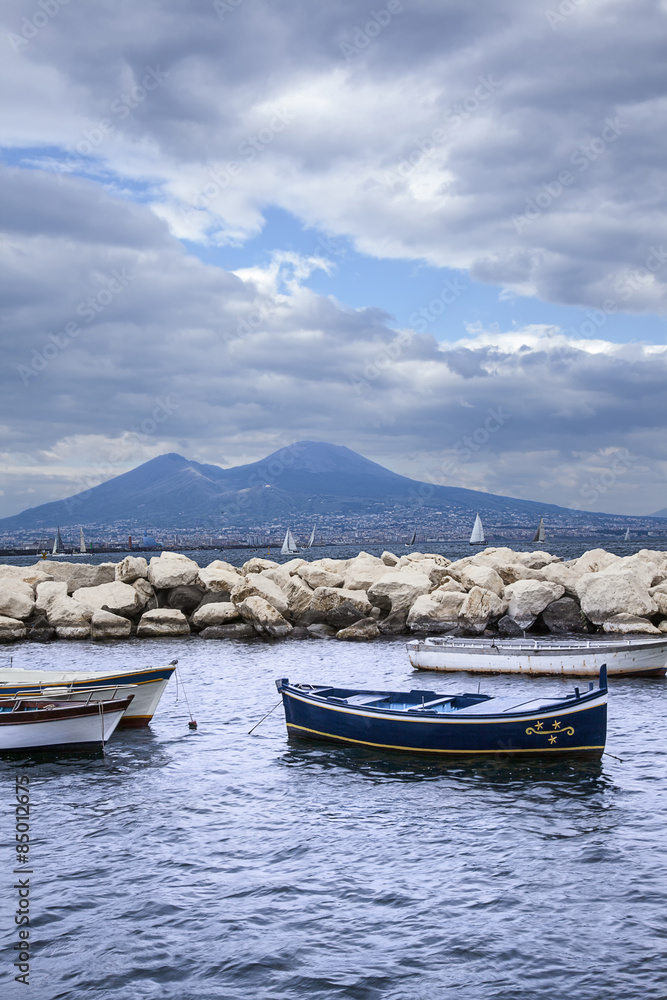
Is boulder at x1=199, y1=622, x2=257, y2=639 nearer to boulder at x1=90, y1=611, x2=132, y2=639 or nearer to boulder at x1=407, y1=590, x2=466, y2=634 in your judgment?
boulder at x1=90, y1=611, x2=132, y2=639

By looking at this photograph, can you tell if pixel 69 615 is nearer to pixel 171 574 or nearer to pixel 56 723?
pixel 171 574

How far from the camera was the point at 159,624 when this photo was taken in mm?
36719

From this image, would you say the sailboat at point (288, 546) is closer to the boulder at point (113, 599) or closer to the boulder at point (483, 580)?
the boulder at point (113, 599)

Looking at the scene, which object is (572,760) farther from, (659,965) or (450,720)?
(659,965)

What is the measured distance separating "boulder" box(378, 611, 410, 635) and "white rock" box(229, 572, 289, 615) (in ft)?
15.1

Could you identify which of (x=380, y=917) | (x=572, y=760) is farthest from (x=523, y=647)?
(x=380, y=917)

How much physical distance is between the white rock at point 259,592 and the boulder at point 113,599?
4.66m

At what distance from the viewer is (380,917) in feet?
33.6

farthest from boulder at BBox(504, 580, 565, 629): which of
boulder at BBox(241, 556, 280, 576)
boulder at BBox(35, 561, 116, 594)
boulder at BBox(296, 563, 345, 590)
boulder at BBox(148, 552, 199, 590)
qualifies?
boulder at BBox(35, 561, 116, 594)

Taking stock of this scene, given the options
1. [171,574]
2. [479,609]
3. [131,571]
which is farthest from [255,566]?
[479,609]

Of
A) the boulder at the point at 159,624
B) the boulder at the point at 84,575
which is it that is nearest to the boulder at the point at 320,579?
the boulder at the point at 159,624

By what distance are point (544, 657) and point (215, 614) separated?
54.4ft

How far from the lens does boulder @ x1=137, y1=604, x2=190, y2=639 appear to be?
3669cm

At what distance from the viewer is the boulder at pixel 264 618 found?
35.7m
